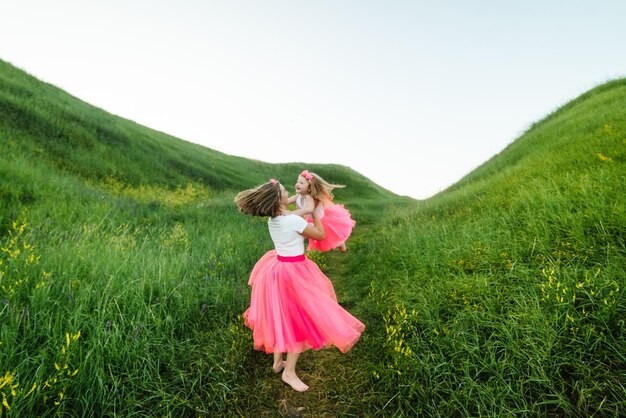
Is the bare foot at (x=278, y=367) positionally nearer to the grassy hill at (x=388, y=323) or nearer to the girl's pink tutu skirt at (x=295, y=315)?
the grassy hill at (x=388, y=323)

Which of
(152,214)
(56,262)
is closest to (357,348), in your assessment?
(56,262)

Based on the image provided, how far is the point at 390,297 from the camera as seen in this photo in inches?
206

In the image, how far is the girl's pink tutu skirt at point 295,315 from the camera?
3.79m

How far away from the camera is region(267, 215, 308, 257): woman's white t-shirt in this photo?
400 centimetres

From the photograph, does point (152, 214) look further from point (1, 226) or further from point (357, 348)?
point (357, 348)

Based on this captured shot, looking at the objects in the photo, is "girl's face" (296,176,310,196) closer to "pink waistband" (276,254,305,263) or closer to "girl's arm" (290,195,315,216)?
"girl's arm" (290,195,315,216)

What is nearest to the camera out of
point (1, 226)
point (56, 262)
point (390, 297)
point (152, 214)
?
point (56, 262)

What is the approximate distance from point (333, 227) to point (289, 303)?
4.87m

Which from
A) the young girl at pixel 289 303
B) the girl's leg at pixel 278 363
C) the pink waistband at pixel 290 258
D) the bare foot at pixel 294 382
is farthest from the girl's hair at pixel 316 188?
the bare foot at pixel 294 382

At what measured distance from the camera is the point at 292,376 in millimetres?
3824

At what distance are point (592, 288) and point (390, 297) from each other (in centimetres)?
262

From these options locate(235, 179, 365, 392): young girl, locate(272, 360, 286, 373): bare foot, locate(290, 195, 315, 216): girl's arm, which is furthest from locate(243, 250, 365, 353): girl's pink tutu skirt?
locate(290, 195, 315, 216): girl's arm

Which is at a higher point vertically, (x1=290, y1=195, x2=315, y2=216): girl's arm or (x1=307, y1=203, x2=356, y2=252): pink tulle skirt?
(x1=290, y1=195, x2=315, y2=216): girl's arm

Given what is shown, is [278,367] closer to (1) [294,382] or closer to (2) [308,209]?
(1) [294,382]
